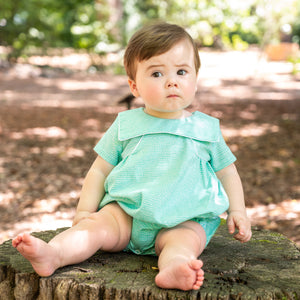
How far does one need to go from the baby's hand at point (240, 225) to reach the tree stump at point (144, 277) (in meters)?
0.10

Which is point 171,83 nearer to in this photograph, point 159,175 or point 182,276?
point 159,175

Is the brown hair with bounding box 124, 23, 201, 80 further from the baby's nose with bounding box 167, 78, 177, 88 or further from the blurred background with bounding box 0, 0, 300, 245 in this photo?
the blurred background with bounding box 0, 0, 300, 245

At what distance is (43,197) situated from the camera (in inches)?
191

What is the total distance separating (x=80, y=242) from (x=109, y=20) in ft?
46.1

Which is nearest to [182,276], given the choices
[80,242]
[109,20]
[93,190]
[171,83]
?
[80,242]

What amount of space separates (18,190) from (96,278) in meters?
3.39

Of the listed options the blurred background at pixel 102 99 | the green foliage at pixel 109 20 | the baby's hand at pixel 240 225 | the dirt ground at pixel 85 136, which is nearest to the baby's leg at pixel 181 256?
the baby's hand at pixel 240 225

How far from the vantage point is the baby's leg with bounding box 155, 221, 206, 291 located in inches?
66.7

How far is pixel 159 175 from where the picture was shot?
2.05 m

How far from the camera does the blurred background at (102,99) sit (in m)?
4.87

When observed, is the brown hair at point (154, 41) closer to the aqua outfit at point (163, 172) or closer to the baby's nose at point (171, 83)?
the baby's nose at point (171, 83)

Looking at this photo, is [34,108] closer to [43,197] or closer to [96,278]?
[43,197]

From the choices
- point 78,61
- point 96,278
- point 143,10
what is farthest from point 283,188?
point 143,10

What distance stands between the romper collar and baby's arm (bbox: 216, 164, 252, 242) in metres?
0.18
